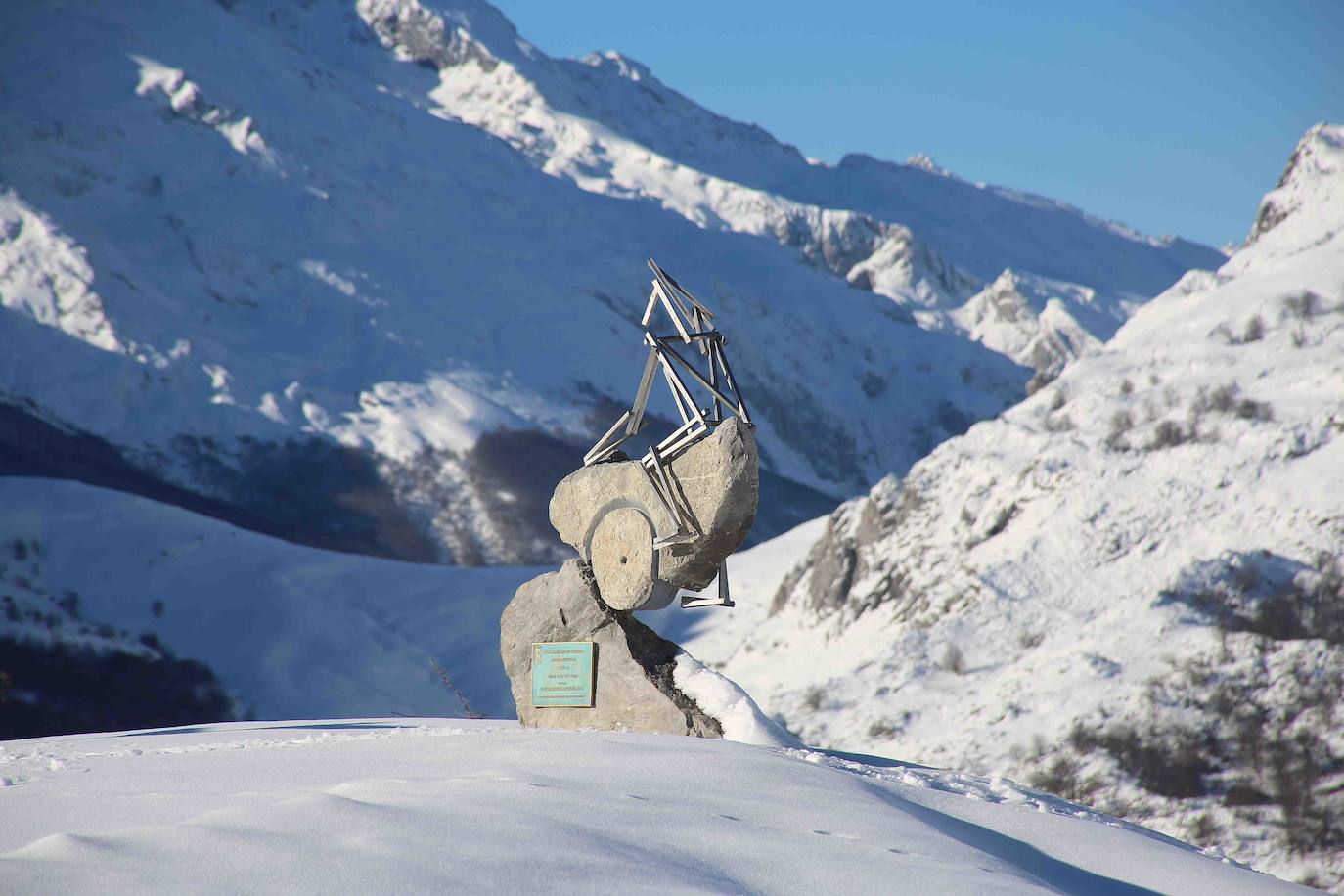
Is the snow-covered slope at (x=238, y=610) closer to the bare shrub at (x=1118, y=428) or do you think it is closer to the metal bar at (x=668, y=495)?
the bare shrub at (x=1118, y=428)

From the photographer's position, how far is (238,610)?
2950 centimetres

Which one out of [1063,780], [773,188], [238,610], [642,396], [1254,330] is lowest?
[1063,780]

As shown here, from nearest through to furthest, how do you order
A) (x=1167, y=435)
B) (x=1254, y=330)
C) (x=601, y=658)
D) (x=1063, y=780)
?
(x=601, y=658)
(x=1063, y=780)
(x=1167, y=435)
(x=1254, y=330)

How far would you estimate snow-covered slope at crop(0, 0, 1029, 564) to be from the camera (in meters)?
51.2

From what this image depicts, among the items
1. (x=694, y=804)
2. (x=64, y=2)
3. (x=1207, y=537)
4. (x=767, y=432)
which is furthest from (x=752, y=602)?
(x=64, y=2)

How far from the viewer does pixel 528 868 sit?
197 inches

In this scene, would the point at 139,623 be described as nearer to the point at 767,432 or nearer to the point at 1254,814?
the point at 1254,814

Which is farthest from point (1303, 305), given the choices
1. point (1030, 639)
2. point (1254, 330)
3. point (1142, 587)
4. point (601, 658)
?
point (601, 658)

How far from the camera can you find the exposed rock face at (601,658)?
33.8ft

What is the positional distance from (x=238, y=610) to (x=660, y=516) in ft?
70.6

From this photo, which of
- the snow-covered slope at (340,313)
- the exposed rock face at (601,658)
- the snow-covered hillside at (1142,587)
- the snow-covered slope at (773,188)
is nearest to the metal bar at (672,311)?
the exposed rock face at (601,658)

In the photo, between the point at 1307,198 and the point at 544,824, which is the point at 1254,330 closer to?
the point at 1307,198

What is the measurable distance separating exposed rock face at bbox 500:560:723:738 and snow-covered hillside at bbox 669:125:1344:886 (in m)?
9.88

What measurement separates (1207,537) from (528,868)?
1925 cm
